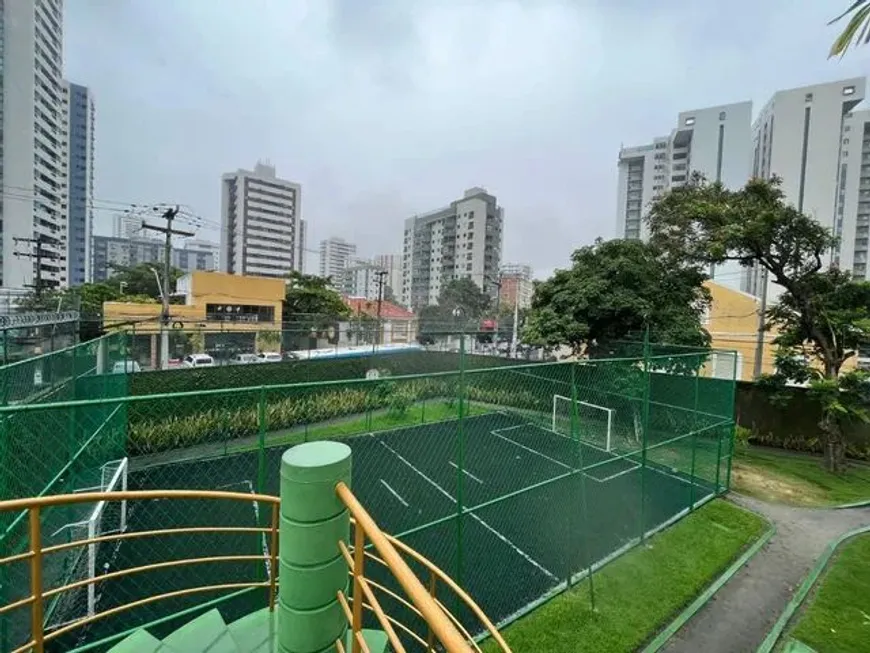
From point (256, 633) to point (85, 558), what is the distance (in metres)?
4.45

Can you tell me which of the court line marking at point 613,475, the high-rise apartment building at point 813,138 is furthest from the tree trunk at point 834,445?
the high-rise apartment building at point 813,138

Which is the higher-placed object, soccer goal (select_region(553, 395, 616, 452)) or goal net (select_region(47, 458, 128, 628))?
soccer goal (select_region(553, 395, 616, 452))

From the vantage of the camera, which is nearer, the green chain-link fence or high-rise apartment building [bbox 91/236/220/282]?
the green chain-link fence

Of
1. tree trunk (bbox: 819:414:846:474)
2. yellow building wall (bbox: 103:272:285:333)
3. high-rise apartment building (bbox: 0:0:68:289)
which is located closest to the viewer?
tree trunk (bbox: 819:414:846:474)

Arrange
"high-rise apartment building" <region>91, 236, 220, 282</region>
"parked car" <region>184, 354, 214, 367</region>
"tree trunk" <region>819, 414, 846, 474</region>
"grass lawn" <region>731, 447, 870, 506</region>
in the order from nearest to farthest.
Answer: "grass lawn" <region>731, 447, 870, 506</region>, "tree trunk" <region>819, 414, 846, 474</region>, "parked car" <region>184, 354, 214, 367</region>, "high-rise apartment building" <region>91, 236, 220, 282</region>

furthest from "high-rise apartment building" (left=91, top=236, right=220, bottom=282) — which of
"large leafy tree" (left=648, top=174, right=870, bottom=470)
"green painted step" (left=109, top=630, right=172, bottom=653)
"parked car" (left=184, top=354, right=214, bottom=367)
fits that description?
"green painted step" (left=109, top=630, right=172, bottom=653)

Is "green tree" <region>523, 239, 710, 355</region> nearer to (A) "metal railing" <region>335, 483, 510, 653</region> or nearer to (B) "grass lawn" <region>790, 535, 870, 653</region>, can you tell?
(B) "grass lawn" <region>790, 535, 870, 653</region>

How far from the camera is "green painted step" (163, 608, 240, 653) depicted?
8.28ft

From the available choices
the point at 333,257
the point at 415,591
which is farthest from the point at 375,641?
the point at 333,257

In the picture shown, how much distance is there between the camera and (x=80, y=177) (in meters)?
84.1

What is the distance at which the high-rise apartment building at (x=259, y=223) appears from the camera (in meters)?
83.8

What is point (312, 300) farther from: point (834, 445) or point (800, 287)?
point (834, 445)

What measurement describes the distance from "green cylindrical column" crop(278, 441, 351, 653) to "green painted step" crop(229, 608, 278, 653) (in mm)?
1197

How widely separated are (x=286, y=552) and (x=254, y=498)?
765 mm
